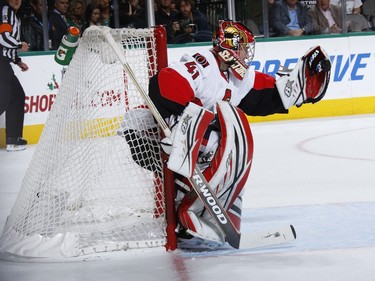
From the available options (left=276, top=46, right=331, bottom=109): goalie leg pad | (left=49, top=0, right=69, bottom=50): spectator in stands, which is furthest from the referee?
(left=276, top=46, right=331, bottom=109): goalie leg pad

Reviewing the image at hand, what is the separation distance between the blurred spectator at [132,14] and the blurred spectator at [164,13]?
0.41ft

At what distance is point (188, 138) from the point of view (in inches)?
113

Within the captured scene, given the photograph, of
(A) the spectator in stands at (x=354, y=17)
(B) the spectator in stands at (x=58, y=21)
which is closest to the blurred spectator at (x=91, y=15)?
(B) the spectator in stands at (x=58, y=21)

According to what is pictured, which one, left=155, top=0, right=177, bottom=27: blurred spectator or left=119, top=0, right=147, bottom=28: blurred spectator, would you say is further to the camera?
left=155, top=0, right=177, bottom=27: blurred spectator

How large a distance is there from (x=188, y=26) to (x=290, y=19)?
102 centimetres

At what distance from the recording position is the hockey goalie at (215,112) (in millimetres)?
2904

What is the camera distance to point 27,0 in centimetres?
757

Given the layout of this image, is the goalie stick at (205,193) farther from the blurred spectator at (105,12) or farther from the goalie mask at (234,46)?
the blurred spectator at (105,12)

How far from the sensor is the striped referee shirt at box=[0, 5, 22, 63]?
283 inches

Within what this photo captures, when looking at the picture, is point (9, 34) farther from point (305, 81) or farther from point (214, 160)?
point (214, 160)

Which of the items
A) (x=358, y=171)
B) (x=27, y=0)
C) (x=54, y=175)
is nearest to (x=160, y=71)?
(x=54, y=175)

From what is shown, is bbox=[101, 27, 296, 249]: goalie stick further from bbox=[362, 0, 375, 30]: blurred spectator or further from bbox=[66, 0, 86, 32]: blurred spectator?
bbox=[362, 0, 375, 30]: blurred spectator

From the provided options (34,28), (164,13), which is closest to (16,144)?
(34,28)

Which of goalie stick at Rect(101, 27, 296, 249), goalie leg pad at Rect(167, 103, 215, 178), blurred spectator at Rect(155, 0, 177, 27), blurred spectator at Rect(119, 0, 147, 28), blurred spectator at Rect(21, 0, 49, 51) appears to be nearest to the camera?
goalie leg pad at Rect(167, 103, 215, 178)
